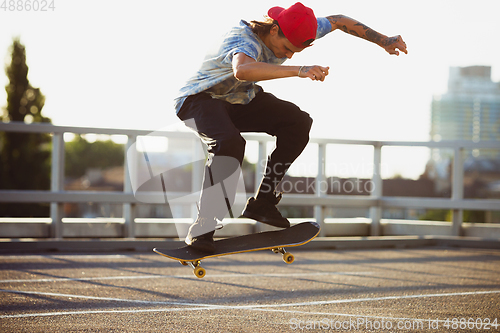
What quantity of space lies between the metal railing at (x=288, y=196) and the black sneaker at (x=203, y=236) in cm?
514

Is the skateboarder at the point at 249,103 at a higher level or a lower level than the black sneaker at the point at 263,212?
higher

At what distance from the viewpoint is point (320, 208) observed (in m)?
11.1

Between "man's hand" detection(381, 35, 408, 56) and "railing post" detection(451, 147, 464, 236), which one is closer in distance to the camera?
"man's hand" detection(381, 35, 408, 56)

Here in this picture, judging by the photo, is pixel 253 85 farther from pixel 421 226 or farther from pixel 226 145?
pixel 421 226

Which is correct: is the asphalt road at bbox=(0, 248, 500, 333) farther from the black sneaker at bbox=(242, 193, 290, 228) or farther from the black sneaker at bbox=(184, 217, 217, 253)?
the black sneaker at bbox=(242, 193, 290, 228)

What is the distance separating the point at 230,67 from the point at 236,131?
51 centimetres

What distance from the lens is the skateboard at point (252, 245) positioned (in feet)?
15.8

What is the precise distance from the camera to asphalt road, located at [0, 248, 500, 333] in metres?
4.79

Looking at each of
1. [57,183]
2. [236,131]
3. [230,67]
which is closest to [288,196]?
[57,183]

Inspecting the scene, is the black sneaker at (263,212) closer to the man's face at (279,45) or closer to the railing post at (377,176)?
the man's face at (279,45)

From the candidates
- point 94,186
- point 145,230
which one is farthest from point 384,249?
point 94,186

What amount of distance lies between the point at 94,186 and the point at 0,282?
115m

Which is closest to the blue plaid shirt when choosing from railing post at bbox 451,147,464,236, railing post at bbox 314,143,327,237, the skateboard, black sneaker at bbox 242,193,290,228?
black sneaker at bbox 242,193,290,228

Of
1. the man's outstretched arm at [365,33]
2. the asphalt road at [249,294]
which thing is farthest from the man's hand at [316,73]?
the asphalt road at [249,294]
